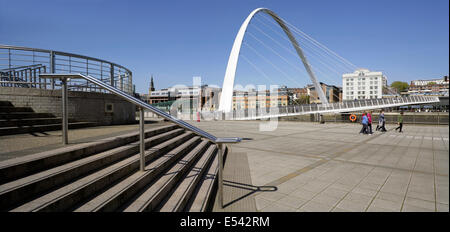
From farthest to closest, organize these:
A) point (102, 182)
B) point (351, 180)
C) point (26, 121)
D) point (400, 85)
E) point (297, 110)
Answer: point (400, 85) < point (297, 110) < point (26, 121) < point (351, 180) < point (102, 182)

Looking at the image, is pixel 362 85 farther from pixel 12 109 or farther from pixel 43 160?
pixel 43 160

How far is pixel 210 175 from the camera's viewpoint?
→ 4613mm

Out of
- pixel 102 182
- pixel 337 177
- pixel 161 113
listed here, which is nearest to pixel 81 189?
pixel 102 182

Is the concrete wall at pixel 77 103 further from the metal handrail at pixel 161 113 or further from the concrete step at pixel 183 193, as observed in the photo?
the concrete step at pixel 183 193

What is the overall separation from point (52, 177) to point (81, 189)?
361 mm

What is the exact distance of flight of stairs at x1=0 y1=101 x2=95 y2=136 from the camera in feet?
16.7

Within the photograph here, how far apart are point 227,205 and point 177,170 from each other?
1110 mm

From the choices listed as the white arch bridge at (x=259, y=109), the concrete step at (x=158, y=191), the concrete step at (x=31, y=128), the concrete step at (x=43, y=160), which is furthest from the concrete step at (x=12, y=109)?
the white arch bridge at (x=259, y=109)

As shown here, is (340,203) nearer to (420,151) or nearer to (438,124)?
(420,151)

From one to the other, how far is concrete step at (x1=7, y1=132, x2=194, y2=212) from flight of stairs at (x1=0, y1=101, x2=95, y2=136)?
11.8 ft

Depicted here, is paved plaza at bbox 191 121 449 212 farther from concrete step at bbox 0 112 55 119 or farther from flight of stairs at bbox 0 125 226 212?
concrete step at bbox 0 112 55 119

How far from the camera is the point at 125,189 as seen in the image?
2.75 meters

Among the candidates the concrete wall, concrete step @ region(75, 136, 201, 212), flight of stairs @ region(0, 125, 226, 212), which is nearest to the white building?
the concrete wall

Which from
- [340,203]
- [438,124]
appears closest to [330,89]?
[438,124]
